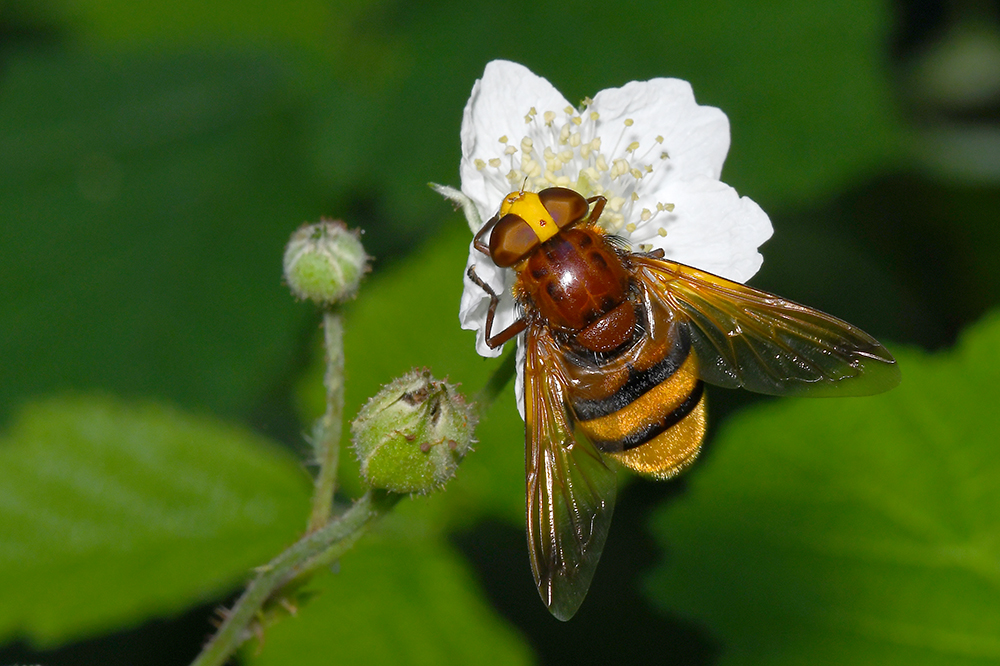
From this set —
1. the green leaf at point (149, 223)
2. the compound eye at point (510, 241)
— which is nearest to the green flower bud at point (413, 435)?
→ the compound eye at point (510, 241)

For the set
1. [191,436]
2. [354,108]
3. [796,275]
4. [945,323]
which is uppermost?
[354,108]

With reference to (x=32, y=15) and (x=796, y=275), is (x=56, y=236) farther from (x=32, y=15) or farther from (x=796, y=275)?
(x=796, y=275)

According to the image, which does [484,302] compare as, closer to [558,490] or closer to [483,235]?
[483,235]

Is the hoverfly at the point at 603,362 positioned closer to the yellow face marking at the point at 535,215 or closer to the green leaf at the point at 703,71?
the yellow face marking at the point at 535,215

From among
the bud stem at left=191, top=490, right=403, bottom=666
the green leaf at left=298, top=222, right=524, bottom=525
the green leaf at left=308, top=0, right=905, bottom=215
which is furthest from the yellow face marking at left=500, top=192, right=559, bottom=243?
the green leaf at left=308, top=0, right=905, bottom=215

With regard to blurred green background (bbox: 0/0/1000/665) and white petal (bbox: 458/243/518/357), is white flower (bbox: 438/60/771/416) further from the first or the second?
blurred green background (bbox: 0/0/1000/665)

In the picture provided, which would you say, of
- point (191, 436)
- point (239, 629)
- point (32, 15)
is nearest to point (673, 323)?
point (239, 629)

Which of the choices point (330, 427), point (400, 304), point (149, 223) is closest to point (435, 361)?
point (400, 304)
